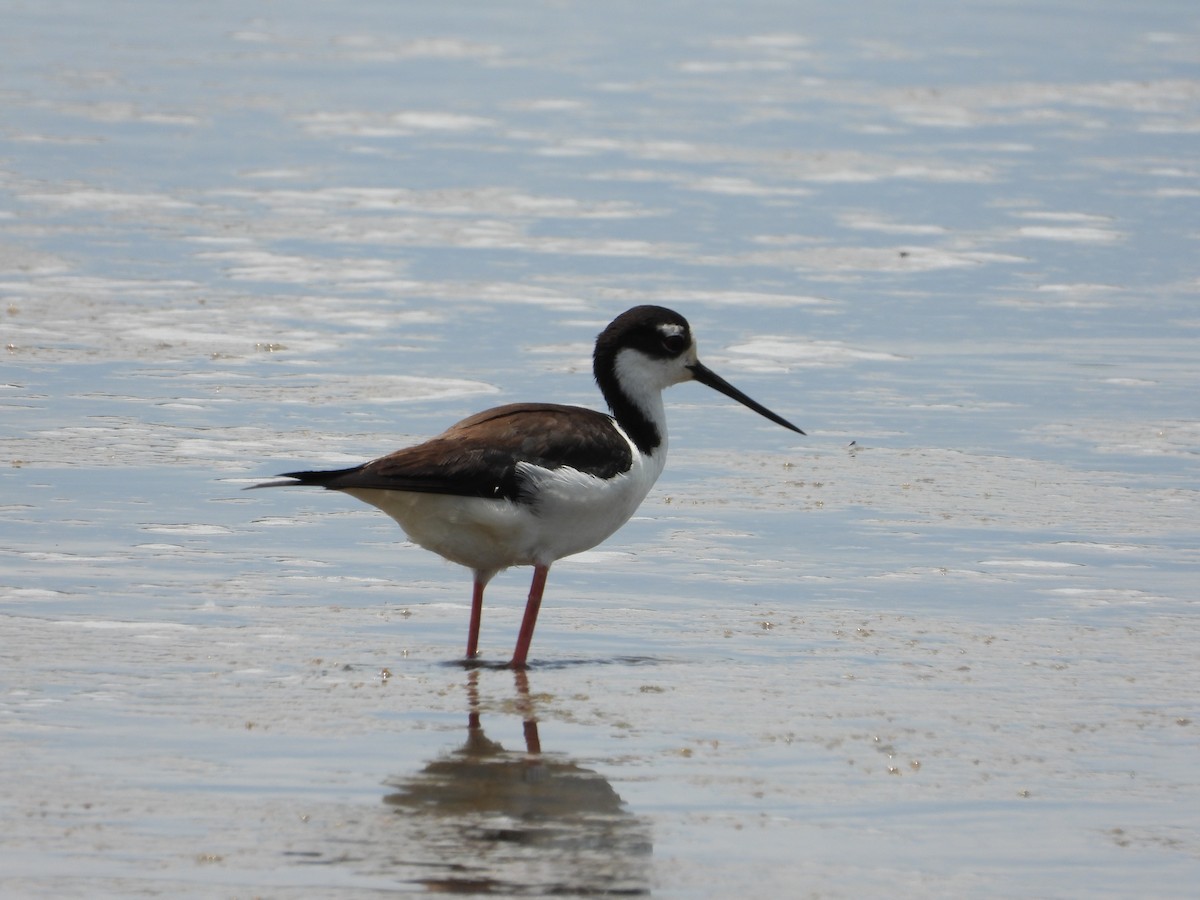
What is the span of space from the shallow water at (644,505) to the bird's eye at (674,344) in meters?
0.80

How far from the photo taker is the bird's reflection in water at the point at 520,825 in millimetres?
4930

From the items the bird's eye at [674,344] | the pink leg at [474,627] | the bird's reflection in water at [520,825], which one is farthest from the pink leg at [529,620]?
the bird's eye at [674,344]

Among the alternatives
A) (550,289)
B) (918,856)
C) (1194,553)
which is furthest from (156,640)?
(550,289)

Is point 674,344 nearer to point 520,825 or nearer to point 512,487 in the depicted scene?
point 512,487

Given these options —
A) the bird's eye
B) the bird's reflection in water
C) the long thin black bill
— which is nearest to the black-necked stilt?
the bird's eye

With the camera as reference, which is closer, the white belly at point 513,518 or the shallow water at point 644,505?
the shallow water at point 644,505

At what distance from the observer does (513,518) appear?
6.87 m

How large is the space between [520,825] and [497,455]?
1835 millimetres

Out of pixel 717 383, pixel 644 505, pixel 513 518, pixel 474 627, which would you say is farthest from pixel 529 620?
pixel 644 505

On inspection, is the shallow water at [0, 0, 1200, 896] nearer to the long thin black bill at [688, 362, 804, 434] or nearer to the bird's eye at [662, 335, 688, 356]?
the long thin black bill at [688, 362, 804, 434]

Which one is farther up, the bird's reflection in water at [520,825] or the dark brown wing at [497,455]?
the dark brown wing at [497,455]

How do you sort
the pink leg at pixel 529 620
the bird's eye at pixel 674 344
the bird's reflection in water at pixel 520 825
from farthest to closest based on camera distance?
the bird's eye at pixel 674 344 < the pink leg at pixel 529 620 < the bird's reflection in water at pixel 520 825

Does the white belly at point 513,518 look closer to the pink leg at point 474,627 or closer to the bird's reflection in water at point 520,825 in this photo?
the pink leg at point 474,627

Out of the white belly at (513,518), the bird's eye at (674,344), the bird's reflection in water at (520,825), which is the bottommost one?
the bird's reflection in water at (520,825)
